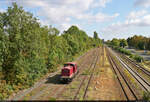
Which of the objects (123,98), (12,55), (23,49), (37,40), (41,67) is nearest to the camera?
(123,98)

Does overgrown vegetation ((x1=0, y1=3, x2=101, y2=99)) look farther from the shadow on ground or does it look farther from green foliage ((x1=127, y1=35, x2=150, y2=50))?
green foliage ((x1=127, y1=35, x2=150, y2=50))

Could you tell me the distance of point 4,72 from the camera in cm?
1786

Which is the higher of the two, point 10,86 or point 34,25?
point 34,25

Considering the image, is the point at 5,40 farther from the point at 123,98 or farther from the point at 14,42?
the point at 123,98

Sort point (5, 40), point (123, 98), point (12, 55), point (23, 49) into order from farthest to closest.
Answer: point (23, 49) < point (12, 55) < point (5, 40) < point (123, 98)

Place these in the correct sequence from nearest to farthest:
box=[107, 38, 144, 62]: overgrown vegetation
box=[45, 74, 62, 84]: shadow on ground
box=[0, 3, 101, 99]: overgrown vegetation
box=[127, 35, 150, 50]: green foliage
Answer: box=[0, 3, 101, 99]: overgrown vegetation, box=[45, 74, 62, 84]: shadow on ground, box=[107, 38, 144, 62]: overgrown vegetation, box=[127, 35, 150, 50]: green foliage

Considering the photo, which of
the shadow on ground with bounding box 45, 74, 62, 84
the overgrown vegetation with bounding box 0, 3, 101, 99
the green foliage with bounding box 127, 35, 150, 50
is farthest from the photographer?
the green foliage with bounding box 127, 35, 150, 50

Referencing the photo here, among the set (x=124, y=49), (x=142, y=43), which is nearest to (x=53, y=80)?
(x=124, y=49)

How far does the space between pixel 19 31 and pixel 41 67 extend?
840 cm

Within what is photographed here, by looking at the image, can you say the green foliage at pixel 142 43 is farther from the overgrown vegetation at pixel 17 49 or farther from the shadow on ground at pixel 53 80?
the overgrown vegetation at pixel 17 49

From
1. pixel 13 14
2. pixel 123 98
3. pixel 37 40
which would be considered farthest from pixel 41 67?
pixel 123 98

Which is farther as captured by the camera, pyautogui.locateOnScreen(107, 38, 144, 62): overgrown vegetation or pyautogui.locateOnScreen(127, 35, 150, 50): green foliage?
pyautogui.locateOnScreen(127, 35, 150, 50): green foliage

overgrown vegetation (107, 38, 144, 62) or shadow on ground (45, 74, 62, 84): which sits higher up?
overgrown vegetation (107, 38, 144, 62)

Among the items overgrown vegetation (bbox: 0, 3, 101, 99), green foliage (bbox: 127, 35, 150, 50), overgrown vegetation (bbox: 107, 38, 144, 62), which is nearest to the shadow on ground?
overgrown vegetation (bbox: 0, 3, 101, 99)
